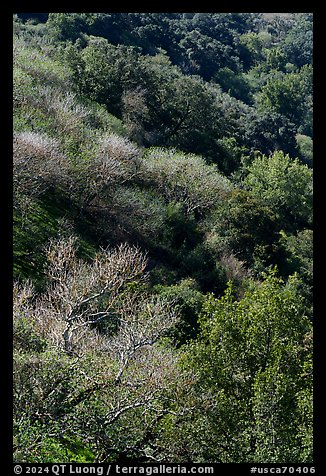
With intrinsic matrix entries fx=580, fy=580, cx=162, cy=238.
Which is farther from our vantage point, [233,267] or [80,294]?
[233,267]

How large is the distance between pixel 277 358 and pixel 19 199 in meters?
14.1

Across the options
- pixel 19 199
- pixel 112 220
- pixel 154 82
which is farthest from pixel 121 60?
pixel 19 199

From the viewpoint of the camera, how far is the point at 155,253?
2722 centimetres

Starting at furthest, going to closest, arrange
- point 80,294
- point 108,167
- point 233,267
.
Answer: point 233,267 < point 108,167 < point 80,294

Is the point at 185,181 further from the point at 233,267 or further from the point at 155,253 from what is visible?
the point at 233,267

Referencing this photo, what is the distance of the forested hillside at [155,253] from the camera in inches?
442

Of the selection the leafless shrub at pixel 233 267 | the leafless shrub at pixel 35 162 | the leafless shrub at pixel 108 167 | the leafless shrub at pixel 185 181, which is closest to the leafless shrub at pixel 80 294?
the leafless shrub at pixel 35 162

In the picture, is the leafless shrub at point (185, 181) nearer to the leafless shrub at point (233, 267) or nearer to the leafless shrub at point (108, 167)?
the leafless shrub at point (108, 167)

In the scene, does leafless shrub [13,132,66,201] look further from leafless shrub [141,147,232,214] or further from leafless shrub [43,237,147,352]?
leafless shrub [141,147,232,214]

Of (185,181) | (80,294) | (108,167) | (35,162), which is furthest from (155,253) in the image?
(80,294)

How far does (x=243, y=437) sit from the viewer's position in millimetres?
11031

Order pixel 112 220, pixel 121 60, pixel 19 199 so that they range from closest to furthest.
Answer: pixel 19 199, pixel 112 220, pixel 121 60
